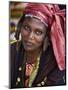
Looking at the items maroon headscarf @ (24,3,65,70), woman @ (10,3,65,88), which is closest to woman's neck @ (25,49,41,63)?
woman @ (10,3,65,88)

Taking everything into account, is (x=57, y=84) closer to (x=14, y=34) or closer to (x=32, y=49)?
(x=32, y=49)

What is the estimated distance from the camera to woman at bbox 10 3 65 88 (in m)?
2.13

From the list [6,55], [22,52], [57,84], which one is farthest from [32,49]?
[57,84]

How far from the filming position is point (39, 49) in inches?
85.9

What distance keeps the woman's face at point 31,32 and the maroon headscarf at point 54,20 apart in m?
0.05

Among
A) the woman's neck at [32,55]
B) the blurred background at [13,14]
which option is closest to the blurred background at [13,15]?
the blurred background at [13,14]

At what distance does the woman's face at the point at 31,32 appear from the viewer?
2131 mm

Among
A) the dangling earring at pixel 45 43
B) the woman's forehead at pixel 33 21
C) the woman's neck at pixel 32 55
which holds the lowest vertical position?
the woman's neck at pixel 32 55

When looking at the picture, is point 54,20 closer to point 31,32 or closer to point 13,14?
point 31,32

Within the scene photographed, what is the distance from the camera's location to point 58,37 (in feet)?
7.29

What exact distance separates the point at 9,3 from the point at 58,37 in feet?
1.68

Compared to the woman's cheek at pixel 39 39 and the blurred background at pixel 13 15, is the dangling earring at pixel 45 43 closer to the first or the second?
the woman's cheek at pixel 39 39

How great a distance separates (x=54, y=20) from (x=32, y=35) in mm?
240

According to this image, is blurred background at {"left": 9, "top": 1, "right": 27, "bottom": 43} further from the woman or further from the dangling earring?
the dangling earring
